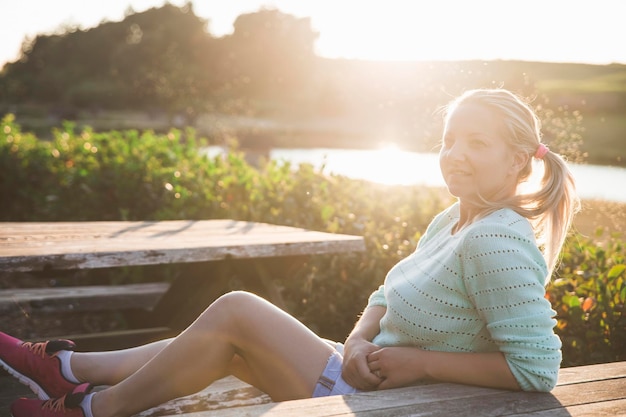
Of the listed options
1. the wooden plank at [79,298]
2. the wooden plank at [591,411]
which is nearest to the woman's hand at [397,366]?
the wooden plank at [591,411]

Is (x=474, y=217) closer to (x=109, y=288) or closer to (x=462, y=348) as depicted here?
(x=462, y=348)

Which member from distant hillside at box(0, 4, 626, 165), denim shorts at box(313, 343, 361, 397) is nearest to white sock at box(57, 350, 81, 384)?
denim shorts at box(313, 343, 361, 397)

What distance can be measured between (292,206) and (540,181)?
3.10 m

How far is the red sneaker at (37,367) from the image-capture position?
2.27 m

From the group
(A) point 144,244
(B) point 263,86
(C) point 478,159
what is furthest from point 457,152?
(B) point 263,86

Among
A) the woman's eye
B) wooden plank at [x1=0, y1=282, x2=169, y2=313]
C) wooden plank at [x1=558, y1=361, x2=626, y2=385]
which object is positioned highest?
the woman's eye

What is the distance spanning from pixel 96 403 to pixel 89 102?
5300 cm

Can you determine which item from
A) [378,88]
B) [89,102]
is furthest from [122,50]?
[378,88]

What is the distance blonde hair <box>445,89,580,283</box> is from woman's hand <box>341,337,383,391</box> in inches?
22.9

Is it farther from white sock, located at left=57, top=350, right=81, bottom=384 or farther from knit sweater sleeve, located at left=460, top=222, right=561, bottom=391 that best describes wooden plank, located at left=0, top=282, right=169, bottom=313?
knit sweater sleeve, located at left=460, top=222, right=561, bottom=391

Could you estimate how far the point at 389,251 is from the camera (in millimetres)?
4266

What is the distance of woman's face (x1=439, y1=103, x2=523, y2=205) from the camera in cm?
201

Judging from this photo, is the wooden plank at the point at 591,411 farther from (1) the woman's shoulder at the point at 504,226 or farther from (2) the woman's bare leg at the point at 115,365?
(2) the woman's bare leg at the point at 115,365

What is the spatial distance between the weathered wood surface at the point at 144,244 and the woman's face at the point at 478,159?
149 cm
